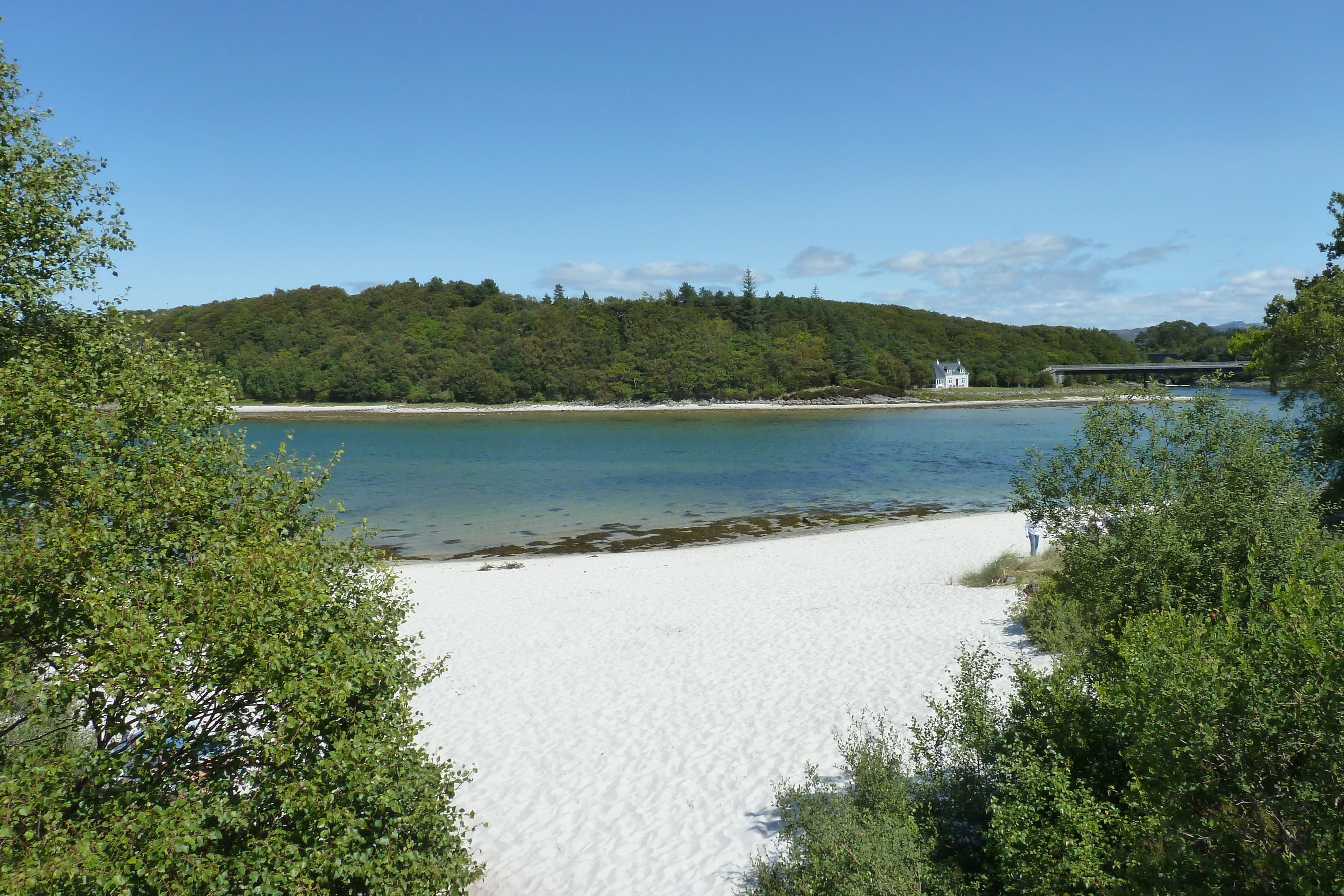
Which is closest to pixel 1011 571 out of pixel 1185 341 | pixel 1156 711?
pixel 1156 711

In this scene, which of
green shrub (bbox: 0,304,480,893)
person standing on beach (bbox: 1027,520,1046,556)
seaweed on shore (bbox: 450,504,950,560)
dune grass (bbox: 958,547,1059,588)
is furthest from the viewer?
seaweed on shore (bbox: 450,504,950,560)

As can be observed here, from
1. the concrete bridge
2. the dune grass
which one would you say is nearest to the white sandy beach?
the dune grass

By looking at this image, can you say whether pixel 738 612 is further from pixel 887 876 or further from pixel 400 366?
pixel 400 366

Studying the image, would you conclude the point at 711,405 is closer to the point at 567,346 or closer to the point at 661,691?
the point at 567,346

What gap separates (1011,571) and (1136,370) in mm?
144981

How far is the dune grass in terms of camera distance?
15078mm

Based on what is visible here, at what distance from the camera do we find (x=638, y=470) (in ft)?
142

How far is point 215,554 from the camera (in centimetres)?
428

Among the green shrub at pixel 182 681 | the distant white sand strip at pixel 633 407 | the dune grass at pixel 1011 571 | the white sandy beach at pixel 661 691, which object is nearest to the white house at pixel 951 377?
the distant white sand strip at pixel 633 407

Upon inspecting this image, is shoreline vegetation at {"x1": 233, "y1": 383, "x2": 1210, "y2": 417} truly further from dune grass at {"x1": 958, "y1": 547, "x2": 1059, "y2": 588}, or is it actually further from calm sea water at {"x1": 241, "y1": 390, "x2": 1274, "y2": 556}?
dune grass at {"x1": 958, "y1": 547, "x2": 1059, "y2": 588}

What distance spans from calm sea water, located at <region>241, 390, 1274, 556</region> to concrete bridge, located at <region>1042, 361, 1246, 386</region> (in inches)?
2002

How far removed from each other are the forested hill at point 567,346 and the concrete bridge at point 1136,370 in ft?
16.4

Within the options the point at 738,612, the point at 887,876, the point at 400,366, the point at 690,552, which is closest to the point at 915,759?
the point at 887,876

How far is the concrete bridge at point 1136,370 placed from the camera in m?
126
